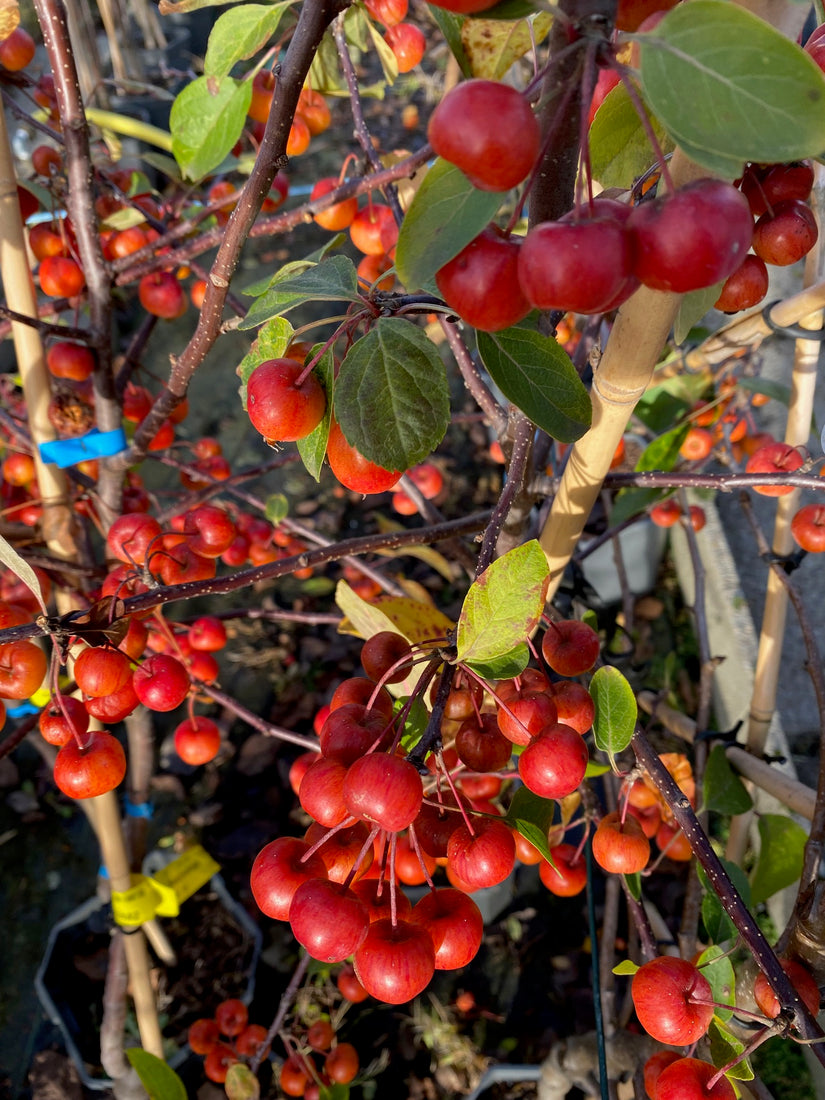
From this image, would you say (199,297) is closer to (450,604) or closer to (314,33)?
(314,33)

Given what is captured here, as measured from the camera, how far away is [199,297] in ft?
4.29

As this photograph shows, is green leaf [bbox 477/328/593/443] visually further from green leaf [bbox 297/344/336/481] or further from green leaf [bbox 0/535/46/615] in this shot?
green leaf [bbox 0/535/46/615]

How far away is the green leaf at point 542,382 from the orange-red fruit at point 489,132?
143 mm

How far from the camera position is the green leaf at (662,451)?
1045mm

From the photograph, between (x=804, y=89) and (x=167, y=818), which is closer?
(x=804, y=89)

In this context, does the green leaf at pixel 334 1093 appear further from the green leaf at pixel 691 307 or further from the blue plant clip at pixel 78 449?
the green leaf at pixel 691 307

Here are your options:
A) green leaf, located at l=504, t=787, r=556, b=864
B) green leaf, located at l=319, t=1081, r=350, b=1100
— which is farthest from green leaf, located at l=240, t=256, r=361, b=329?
green leaf, located at l=319, t=1081, r=350, b=1100

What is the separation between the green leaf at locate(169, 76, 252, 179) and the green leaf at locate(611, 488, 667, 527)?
2.12 feet

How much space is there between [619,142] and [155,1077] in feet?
3.63

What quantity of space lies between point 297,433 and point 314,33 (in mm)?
237

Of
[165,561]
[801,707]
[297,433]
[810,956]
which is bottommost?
[801,707]

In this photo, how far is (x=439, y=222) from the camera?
0.37 m

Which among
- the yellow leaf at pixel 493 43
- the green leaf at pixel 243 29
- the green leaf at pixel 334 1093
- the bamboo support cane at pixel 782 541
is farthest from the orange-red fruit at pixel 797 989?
the green leaf at pixel 243 29

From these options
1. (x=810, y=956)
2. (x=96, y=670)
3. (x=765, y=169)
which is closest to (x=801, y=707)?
(x=810, y=956)
